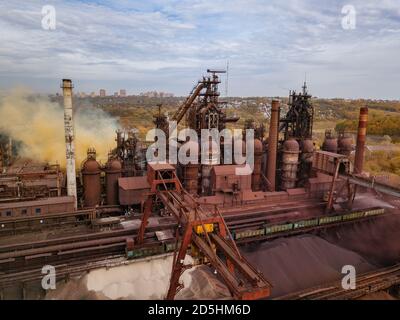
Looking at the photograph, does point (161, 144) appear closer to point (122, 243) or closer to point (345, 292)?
point (122, 243)

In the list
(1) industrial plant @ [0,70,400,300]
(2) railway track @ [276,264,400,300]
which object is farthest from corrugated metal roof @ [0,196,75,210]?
(2) railway track @ [276,264,400,300]

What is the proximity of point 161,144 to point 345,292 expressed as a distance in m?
19.7

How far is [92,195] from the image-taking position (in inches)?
1013

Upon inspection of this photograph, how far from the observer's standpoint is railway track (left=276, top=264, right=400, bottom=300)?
17.7m

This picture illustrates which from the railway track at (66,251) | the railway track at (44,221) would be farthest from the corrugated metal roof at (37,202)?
the railway track at (66,251)

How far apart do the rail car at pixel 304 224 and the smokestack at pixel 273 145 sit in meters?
5.71

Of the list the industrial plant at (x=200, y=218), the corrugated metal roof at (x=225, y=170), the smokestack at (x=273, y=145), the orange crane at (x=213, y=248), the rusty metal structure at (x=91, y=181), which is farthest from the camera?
the smokestack at (x=273, y=145)

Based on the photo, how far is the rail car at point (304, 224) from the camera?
2334 centimetres

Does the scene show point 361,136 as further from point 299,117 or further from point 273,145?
point 273,145

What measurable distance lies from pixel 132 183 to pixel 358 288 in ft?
59.5

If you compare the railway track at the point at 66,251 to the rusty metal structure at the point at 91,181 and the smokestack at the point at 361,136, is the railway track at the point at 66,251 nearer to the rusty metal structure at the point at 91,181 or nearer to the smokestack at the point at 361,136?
the rusty metal structure at the point at 91,181

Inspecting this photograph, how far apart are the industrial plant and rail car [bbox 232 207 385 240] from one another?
103mm

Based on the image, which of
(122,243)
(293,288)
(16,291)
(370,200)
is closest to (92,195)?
(122,243)

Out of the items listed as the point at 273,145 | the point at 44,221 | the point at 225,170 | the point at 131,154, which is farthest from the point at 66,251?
the point at 273,145
